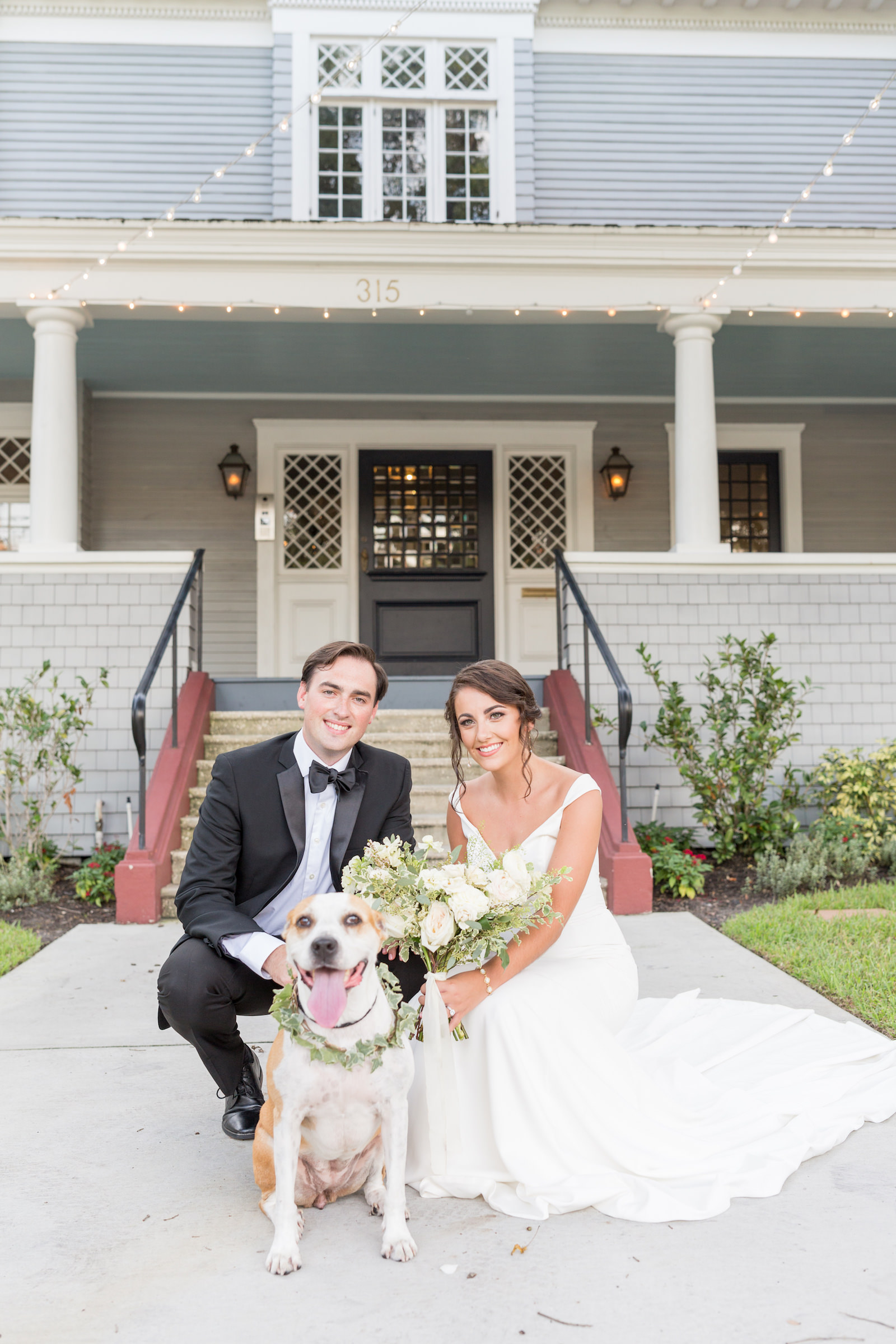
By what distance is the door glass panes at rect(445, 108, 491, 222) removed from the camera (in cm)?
841

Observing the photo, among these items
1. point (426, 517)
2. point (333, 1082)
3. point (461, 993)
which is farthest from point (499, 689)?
point (426, 517)

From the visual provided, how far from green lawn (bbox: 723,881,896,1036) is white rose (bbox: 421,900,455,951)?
1.98 meters

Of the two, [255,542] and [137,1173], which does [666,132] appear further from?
[137,1173]

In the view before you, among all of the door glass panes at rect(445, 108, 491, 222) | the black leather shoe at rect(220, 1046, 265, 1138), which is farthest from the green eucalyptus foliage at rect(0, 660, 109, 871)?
the door glass panes at rect(445, 108, 491, 222)

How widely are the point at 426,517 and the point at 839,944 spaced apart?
561cm

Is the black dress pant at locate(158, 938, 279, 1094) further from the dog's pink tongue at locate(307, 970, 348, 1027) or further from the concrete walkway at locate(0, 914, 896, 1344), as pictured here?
the dog's pink tongue at locate(307, 970, 348, 1027)

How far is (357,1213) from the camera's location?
212 centimetres

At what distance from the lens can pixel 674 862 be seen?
534cm

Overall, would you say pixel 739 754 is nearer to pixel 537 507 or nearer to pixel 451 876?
pixel 537 507

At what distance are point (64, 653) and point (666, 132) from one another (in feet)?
23.1

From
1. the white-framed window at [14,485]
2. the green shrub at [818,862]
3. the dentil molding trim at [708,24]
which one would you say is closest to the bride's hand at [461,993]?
the green shrub at [818,862]

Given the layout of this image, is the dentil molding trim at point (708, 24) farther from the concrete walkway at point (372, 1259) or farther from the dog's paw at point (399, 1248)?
the dog's paw at point (399, 1248)

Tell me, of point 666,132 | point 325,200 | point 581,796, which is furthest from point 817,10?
point 581,796

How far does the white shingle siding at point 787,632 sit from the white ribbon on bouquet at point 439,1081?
4373 mm
